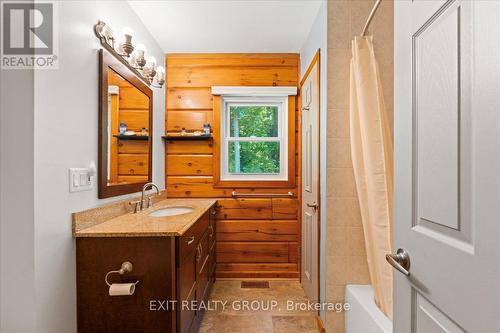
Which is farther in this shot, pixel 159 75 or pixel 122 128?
pixel 159 75

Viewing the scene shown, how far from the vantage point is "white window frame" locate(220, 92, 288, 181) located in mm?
2922

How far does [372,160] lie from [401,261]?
75cm

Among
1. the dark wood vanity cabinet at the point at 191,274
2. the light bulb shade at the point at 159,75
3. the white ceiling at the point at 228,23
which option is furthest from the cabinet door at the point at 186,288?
the white ceiling at the point at 228,23

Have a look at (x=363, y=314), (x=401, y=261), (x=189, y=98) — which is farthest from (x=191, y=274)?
(x=189, y=98)

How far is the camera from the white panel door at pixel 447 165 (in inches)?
22.3

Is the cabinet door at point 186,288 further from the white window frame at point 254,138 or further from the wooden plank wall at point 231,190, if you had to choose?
the white window frame at point 254,138

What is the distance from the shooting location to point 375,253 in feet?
4.91

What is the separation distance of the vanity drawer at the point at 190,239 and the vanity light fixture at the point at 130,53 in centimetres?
124

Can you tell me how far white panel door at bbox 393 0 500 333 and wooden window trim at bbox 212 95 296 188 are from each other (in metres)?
1.87

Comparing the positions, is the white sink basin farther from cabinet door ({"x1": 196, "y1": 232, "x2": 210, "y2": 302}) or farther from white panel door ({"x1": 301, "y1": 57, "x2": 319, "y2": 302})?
white panel door ({"x1": 301, "y1": 57, "x2": 319, "y2": 302})

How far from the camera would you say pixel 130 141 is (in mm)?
1930

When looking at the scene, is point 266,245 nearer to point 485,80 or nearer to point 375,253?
point 375,253
